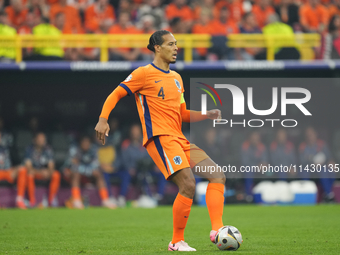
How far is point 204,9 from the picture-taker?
44.3ft

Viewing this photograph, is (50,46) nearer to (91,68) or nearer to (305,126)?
(91,68)

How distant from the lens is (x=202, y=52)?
12.8 metres

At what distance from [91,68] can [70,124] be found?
7.69 ft

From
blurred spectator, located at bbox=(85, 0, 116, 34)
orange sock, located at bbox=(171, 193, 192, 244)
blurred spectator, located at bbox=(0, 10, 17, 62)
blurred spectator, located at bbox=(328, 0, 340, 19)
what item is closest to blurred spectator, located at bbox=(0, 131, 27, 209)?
blurred spectator, located at bbox=(0, 10, 17, 62)

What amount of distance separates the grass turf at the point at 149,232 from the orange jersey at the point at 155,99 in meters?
1.18

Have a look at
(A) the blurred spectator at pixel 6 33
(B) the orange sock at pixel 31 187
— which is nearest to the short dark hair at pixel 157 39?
(B) the orange sock at pixel 31 187

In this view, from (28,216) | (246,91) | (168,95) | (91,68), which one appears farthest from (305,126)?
(168,95)

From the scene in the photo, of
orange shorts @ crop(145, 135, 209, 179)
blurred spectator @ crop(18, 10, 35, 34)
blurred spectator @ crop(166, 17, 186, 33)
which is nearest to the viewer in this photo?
orange shorts @ crop(145, 135, 209, 179)

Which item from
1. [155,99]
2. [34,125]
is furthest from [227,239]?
[34,125]

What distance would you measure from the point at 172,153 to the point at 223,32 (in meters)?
8.94

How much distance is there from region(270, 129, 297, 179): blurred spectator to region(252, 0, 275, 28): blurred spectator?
356 cm

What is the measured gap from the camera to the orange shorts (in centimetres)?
490

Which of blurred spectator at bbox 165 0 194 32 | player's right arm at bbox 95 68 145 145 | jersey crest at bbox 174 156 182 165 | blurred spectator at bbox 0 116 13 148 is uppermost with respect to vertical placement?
blurred spectator at bbox 165 0 194 32

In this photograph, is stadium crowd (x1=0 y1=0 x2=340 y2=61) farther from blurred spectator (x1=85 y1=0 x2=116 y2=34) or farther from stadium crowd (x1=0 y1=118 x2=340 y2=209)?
stadium crowd (x1=0 y1=118 x2=340 y2=209)
